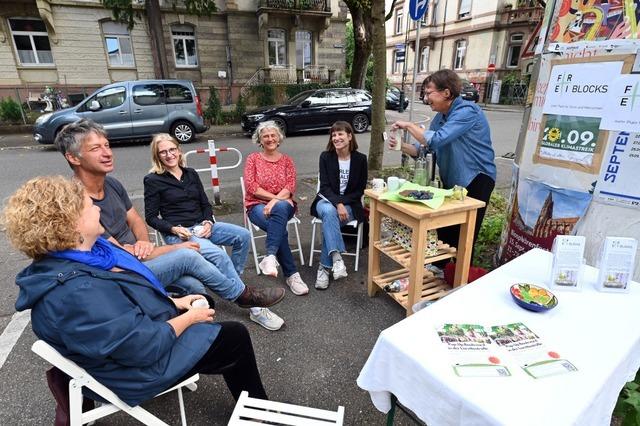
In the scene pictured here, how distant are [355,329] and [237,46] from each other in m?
17.2

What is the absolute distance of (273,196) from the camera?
340 centimetres

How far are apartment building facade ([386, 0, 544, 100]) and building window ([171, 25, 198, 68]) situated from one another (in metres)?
11.6

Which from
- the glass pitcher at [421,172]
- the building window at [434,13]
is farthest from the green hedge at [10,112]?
the building window at [434,13]

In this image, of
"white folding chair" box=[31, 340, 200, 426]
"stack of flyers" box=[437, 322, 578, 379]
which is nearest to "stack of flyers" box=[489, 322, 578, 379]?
"stack of flyers" box=[437, 322, 578, 379]

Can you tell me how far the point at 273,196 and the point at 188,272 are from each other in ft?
4.05

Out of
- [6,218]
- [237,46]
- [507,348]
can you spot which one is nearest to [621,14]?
[507,348]

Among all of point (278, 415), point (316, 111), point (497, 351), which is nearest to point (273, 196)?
point (278, 415)

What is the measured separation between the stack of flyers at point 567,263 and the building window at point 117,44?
18383 millimetres

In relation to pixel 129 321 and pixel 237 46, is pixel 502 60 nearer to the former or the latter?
pixel 237 46

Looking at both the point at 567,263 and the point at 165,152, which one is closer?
the point at 567,263

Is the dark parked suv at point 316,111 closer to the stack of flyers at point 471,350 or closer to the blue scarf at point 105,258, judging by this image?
the blue scarf at point 105,258

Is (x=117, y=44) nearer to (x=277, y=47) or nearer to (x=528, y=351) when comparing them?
(x=277, y=47)

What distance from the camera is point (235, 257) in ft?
9.89

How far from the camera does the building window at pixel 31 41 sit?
14.3 m
